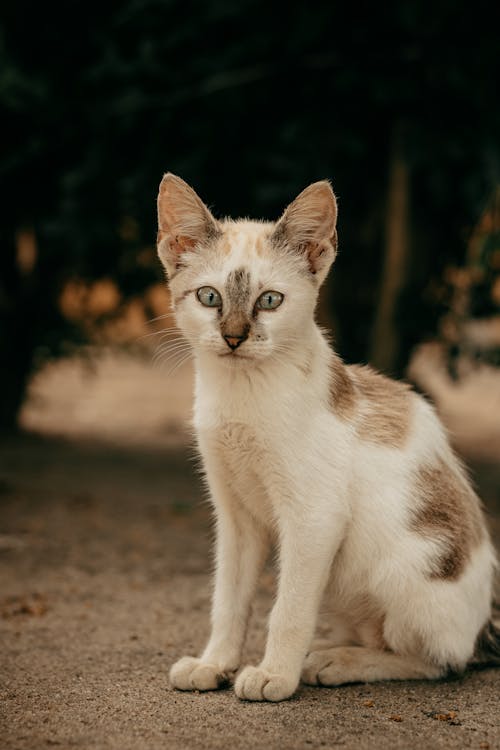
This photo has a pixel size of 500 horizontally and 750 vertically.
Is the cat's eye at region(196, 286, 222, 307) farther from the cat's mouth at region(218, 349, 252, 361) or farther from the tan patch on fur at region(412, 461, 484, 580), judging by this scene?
the tan patch on fur at region(412, 461, 484, 580)

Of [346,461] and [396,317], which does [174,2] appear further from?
[346,461]

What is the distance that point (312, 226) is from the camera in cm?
328

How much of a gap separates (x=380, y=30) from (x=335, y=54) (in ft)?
1.18

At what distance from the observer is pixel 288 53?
21.9ft

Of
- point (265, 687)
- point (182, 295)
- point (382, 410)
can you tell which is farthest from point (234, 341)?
point (265, 687)

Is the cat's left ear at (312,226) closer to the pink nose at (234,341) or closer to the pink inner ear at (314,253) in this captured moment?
the pink inner ear at (314,253)

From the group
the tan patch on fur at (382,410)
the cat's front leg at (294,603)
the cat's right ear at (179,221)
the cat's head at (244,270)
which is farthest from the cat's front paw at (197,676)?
the cat's right ear at (179,221)

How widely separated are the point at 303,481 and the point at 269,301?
633 mm

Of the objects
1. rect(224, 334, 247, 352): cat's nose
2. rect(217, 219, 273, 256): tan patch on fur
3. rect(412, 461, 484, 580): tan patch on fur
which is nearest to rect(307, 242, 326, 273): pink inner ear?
rect(217, 219, 273, 256): tan patch on fur

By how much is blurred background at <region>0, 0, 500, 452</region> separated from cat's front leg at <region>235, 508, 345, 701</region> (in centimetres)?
381

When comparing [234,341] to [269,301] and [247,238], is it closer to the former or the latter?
[269,301]

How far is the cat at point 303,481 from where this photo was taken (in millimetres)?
3135

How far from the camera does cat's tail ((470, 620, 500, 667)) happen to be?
3.61 m

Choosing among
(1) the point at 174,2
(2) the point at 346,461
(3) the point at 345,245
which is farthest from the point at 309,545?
(3) the point at 345,245
